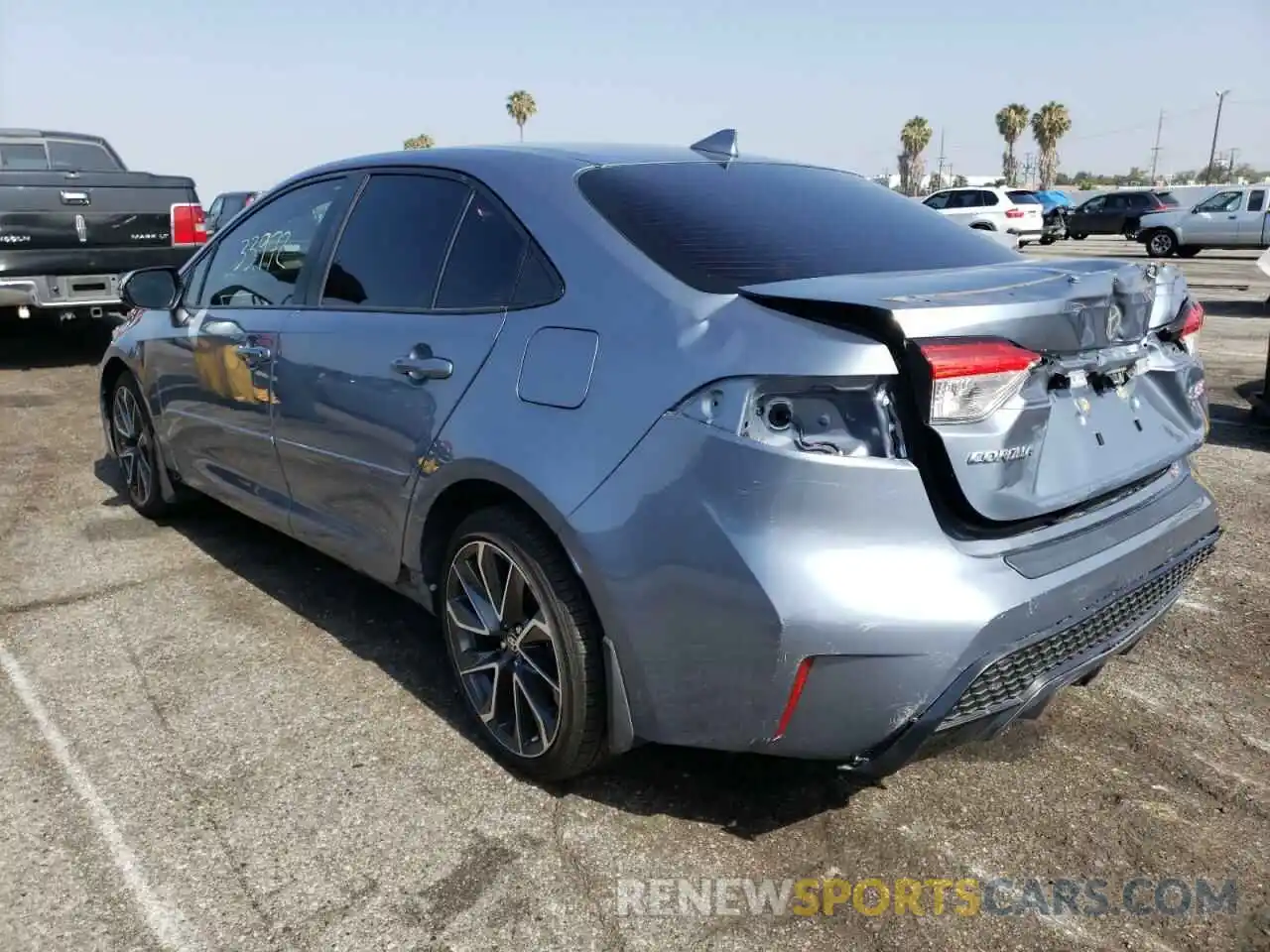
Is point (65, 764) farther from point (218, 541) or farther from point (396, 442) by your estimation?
point (218, 541)

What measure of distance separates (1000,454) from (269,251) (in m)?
2.88

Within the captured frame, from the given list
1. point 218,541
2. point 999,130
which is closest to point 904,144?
point 999,130

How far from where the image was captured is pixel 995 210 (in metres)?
26.1

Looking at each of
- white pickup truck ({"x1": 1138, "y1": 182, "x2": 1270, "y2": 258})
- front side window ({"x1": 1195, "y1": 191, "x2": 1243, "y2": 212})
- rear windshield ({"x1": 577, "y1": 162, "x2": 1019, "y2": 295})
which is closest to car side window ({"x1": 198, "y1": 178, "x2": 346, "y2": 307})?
rear windshield ({"x1": 577, "y1": 162, "x2": 1019, "y2": 295})

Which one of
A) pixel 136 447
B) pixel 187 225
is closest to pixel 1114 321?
pixel 136 447

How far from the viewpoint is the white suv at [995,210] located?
26.0 meters

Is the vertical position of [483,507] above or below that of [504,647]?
above

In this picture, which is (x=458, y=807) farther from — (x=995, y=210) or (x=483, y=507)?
(x=995, y=210)

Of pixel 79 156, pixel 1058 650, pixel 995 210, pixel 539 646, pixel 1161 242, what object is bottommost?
pixel 1161 242

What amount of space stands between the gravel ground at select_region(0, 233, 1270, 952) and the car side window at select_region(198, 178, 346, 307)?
1.21 metres

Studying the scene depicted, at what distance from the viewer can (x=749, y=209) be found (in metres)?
2.82

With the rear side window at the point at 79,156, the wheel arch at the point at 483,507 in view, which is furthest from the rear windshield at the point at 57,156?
the wheel arch at the point at 483,507

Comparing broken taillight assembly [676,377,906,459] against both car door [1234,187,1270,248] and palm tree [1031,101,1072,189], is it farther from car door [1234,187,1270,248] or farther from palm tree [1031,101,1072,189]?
palm tree [1031,101,1072,189]

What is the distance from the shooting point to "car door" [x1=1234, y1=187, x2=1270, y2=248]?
77.4 ft
